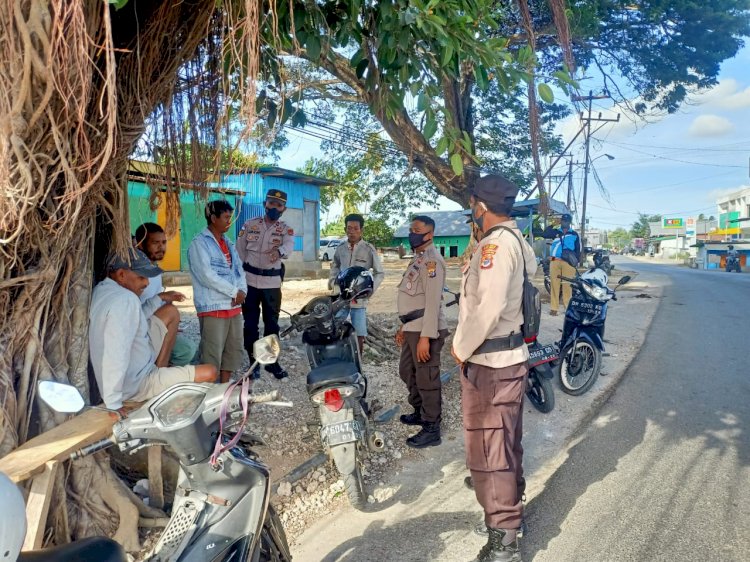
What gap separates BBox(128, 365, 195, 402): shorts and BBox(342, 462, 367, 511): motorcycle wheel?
1.05 meters

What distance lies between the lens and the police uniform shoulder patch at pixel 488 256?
262 centimetres

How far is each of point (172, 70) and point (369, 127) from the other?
35.3 ft

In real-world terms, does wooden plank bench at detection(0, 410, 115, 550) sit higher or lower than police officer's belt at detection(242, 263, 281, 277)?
lower

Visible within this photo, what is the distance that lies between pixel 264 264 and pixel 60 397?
3.52 metres

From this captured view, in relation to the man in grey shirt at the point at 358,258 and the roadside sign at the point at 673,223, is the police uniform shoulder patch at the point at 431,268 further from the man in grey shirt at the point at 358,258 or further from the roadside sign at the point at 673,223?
the roadside sign at the point at 673,223

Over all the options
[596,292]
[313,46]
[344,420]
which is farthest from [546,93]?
[596,292]

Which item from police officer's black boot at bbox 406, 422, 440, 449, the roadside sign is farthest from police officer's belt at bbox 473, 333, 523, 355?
the roadside sign

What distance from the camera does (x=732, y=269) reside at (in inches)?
1231

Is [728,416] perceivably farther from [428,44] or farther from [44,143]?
[44,143]

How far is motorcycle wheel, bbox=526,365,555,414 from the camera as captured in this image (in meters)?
4.62

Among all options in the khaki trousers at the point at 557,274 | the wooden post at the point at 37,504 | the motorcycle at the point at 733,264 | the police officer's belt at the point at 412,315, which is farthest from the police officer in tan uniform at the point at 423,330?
the motorcycle at the point at 733,264

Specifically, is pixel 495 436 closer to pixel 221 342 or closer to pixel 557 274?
pixel 221 342

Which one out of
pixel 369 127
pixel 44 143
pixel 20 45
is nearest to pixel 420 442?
pixel 44 143

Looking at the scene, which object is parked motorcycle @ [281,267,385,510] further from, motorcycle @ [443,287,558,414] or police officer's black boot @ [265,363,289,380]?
police officer's black boot @ [265,363,289,380]
